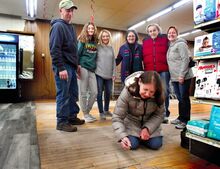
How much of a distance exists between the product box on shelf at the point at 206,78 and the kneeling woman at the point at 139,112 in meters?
0.31

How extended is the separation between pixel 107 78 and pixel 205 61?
1590 mm

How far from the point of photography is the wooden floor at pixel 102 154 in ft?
4.77

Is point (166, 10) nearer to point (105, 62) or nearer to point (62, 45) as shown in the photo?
point (105, 62)

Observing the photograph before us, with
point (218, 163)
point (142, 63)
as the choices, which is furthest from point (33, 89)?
point (218, 163)

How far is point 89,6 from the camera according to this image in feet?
14.9

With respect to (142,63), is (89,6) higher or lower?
higher

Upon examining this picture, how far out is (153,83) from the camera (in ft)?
5.16

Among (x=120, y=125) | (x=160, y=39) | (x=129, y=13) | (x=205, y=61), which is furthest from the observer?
(x=129, y=13)

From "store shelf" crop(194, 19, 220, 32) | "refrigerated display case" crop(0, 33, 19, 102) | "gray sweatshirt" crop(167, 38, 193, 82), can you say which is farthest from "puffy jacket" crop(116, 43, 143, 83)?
"refrigerated display case" crop(0, 33, 19, 102)

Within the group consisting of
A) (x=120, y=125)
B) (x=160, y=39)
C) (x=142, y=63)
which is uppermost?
(x=160, y=39)

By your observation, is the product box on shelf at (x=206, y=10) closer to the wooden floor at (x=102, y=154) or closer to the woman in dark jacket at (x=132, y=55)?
the wooden floor at (x=102, y=154)

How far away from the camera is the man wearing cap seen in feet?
7.06

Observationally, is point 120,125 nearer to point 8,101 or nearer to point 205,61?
point 205,61

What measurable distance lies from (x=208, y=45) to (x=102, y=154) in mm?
1237
